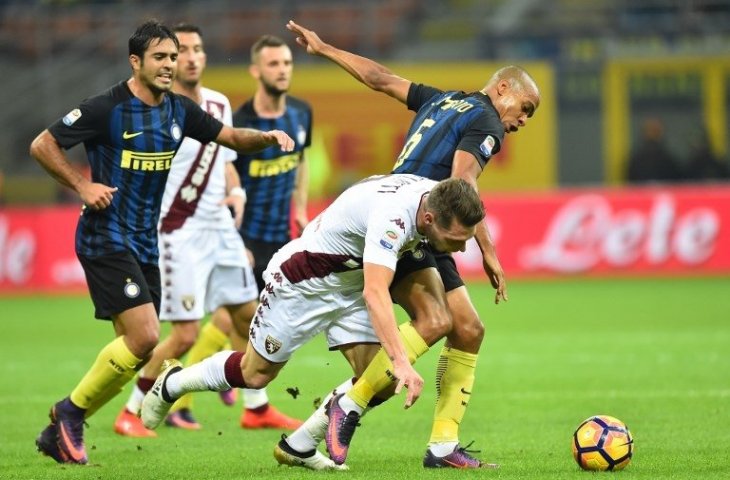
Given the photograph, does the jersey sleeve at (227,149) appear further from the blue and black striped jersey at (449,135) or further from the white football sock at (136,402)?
the blue and black striped jersey at (449,135)

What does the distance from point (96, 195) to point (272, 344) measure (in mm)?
1279

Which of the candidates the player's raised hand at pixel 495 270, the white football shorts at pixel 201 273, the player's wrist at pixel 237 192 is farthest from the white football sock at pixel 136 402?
the player's raised hand at pixel 495 270

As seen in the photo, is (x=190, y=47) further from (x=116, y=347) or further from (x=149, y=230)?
(x=116, y=347)

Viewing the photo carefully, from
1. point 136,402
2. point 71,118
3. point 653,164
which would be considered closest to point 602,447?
point 71,118

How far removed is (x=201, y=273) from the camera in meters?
9.07

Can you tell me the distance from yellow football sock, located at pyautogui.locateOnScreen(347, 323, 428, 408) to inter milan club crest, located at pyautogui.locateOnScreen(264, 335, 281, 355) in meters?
0.44

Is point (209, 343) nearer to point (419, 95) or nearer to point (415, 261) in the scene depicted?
point (419, 95)

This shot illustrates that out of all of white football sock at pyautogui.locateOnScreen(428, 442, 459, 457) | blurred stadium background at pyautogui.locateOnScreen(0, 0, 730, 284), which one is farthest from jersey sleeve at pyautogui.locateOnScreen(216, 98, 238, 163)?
blurred stadium background at pyautogui.locateOnScreen(0, 0, 730, 284)

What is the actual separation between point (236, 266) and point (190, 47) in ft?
5.10

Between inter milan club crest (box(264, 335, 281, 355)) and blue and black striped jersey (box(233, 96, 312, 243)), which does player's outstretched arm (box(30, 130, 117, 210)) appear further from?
blue and black striped jersey (box(233, 96, 312, 243))

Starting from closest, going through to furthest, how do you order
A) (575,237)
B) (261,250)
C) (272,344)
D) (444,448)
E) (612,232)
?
(272,344), (444,448), (261,250), (612,232), (575,237)

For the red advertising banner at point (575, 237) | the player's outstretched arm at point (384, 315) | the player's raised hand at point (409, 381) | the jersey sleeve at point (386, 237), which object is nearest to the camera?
the player's raised hand at point (409, 381)

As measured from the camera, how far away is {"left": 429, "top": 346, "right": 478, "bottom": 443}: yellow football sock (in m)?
6.96

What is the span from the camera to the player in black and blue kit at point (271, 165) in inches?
376
